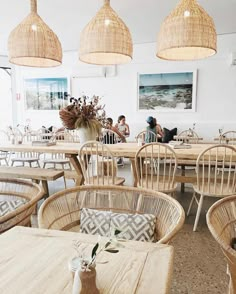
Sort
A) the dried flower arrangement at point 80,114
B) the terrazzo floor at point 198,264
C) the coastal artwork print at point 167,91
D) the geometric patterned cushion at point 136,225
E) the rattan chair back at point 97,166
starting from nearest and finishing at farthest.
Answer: the geometric patterned cushion at point 136,225, the terrazzo floor at point 198,264, the rattan chair back at point 97,166, the dried flower arrangement at point 80,114, the coastal artwork print at point 167,91

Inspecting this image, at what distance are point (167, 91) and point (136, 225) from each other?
5233 mm

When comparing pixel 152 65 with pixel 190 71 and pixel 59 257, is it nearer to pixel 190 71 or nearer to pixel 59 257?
pixel 190 71

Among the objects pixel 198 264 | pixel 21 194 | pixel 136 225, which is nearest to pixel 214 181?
pixel 198 264

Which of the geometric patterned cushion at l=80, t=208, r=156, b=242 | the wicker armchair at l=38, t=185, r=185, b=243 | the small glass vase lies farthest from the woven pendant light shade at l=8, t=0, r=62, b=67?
the small glass vase

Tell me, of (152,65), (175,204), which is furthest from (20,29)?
(152,65)

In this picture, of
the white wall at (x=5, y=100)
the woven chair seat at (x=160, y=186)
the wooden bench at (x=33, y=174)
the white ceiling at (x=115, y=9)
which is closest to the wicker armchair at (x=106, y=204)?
the woven chair seat at (x=160, y=186)

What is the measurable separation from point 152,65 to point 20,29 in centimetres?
432

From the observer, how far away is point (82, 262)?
2.78ft

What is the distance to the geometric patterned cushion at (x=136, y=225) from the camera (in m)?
1.45

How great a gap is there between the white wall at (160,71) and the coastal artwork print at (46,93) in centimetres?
16

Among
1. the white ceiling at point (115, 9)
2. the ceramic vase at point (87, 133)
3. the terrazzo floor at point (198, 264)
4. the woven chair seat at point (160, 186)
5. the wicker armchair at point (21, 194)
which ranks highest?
the white ceiling at point (115, 9)

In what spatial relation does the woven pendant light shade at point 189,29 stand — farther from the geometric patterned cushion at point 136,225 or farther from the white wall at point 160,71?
the white wall at point 160,71

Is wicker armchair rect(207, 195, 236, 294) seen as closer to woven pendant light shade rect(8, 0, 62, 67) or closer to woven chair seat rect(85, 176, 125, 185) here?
woven chair seat rect(85, 176, 125, 185)

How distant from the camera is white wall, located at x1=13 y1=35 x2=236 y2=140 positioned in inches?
234
